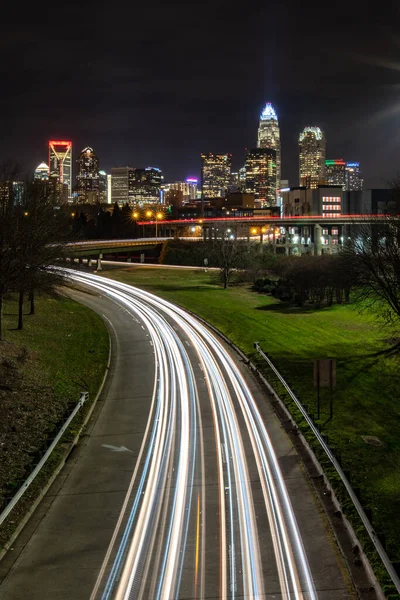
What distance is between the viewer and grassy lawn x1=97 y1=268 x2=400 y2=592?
15.7m

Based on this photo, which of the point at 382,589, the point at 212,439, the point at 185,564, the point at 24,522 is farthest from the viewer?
the point at 212,439

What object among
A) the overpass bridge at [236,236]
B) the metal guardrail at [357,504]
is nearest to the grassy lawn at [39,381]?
the metal guardrail at [357,504]

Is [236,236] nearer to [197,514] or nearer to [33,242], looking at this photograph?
[33,242]

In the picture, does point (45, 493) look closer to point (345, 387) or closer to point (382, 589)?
point (382, 589)

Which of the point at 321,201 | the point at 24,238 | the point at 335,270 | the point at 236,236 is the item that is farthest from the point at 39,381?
the point at 321,201

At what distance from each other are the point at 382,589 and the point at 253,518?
354 centimetres

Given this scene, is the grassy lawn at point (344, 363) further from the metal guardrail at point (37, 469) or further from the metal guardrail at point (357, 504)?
the metal guardrail at point (37, 469)

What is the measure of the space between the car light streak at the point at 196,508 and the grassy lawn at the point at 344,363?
6.88ft

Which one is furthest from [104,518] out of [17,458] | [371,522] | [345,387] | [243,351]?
[243,351]

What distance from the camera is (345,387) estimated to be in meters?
25.4

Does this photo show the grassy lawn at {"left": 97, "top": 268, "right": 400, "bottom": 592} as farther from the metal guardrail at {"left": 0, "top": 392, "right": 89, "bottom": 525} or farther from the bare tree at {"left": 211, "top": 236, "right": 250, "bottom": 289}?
the metal guardrail at {"left": 0, "top": 392, "right": 89, "bottom": 525}

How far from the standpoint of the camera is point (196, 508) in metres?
14.0

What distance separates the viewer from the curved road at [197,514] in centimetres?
1080

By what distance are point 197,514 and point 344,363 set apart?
17681 millimetres
